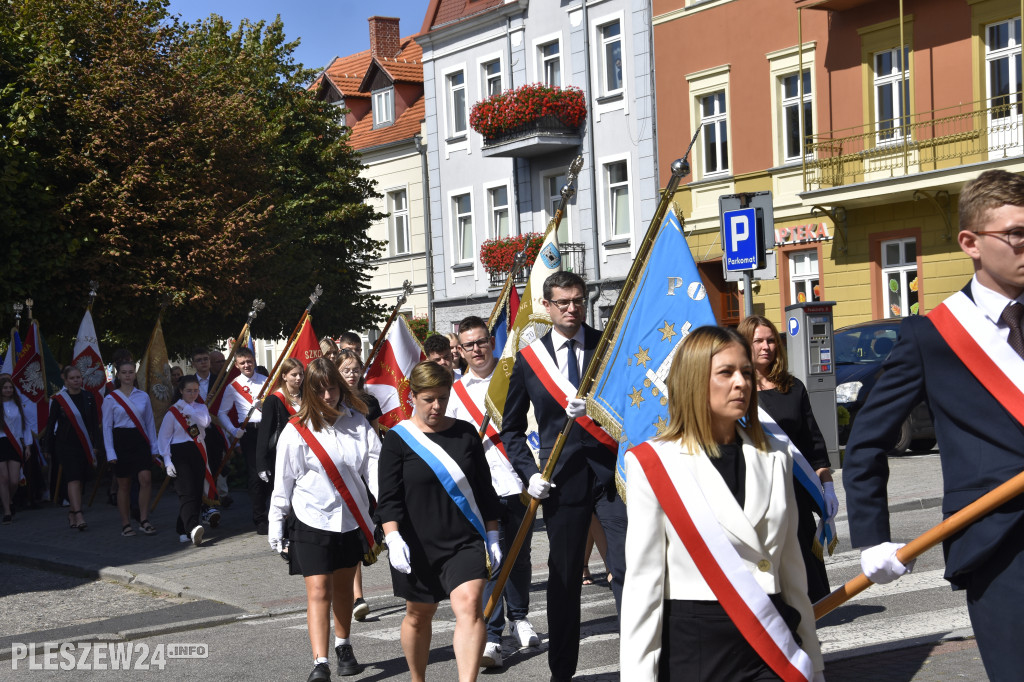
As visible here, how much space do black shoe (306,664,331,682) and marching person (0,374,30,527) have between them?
10587 mm

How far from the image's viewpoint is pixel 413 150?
40.2m

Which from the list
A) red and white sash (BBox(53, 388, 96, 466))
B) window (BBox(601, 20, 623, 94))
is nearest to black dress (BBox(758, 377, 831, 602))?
red and white sash (BBox(53, 388, 96, 466))

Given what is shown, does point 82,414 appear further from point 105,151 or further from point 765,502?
point 765,502

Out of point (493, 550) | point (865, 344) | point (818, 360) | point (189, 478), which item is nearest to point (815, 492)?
point (493, 550)

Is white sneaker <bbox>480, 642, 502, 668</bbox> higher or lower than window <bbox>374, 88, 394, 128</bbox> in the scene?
lower

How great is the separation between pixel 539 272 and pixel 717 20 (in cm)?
2013

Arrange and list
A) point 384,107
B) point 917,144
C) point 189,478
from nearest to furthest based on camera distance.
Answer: point 189,478
point 917,144
point 384,107

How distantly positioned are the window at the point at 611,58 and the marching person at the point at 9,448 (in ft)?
59.9

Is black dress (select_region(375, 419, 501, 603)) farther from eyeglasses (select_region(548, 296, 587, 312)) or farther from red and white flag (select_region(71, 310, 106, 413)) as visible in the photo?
red and white flag (select_region(71, 310, 106, 413))

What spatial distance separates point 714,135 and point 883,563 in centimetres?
2578

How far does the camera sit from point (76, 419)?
15109mm

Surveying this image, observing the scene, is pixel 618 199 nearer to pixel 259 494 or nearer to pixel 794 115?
pixel 794 115

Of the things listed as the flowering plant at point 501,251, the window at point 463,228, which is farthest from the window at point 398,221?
the flowering plant at point 501,251

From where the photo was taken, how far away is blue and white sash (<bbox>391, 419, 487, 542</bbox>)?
20.5ft
